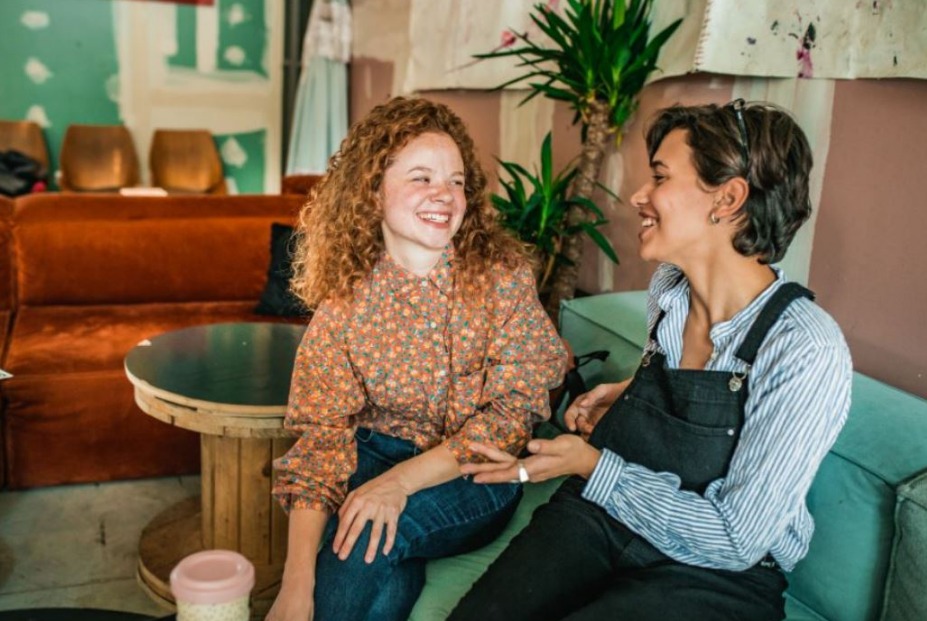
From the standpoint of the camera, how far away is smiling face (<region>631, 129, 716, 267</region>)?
1.39 meters

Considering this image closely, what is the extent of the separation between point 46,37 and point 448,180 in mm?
5268

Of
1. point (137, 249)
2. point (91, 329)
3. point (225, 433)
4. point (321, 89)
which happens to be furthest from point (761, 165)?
point (321, 89)

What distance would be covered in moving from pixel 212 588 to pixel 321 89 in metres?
5.36

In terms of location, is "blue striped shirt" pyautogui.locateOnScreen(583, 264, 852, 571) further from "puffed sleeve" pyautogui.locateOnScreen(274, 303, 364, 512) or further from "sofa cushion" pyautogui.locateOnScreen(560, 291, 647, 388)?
"sofa cushion" pyautogui.locateOnScreen(560, 291, 647, 388)

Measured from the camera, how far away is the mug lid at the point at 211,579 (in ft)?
2.94

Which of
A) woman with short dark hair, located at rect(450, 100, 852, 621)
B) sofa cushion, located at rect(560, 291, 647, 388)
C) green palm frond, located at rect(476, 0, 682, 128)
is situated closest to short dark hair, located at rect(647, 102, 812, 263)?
woman with short dark hair, located at rect(450, 100, 852, 621)

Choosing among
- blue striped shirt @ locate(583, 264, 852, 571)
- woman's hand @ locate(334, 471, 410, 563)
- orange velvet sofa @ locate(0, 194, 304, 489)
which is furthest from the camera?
orange velvet sofa @ locate(0, 194, 304, 489)

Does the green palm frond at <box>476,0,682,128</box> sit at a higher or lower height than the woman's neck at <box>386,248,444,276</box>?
higher

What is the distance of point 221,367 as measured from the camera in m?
2.27

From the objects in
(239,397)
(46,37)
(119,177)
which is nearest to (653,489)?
(239,397)

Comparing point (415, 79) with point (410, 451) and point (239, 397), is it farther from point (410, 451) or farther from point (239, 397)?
point (410, 451)

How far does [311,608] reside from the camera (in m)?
1.39

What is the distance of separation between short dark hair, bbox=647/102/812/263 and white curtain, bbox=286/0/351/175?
479 centimetres

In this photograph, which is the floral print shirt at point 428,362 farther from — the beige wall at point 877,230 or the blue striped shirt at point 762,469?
the beige wall at point 877,230
